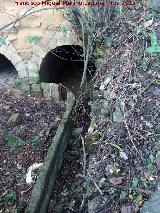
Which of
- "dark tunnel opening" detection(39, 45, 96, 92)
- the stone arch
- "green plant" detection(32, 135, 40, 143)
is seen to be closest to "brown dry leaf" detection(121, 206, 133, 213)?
"green plant" detection(32, 135, 40, 143)

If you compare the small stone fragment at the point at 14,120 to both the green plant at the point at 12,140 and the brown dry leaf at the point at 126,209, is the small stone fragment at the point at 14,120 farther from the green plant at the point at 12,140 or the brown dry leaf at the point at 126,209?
the brown dry leaf at the point at 126,209

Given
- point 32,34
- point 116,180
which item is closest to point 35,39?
point 32,34

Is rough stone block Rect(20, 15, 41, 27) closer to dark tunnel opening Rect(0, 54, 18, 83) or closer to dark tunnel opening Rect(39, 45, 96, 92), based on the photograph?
dark tunnel opening Rect(39, 45, 96, 92)

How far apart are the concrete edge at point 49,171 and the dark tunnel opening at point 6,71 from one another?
2.74 metres

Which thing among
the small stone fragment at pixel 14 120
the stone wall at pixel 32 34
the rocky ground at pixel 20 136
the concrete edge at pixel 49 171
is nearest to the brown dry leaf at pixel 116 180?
the concrete edge at pixel 49 171

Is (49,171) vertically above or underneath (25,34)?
underneath

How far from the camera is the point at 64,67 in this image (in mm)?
9273

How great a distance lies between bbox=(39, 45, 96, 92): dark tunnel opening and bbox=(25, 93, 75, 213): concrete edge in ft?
6.67

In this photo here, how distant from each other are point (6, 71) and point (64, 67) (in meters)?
1.65

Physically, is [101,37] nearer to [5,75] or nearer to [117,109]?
[117,109]

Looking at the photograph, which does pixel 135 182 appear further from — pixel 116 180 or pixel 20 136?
pixel 20 136

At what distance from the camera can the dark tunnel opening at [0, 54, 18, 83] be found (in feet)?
26.2

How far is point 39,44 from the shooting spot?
22.6 feet

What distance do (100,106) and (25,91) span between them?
2966 millimetres
